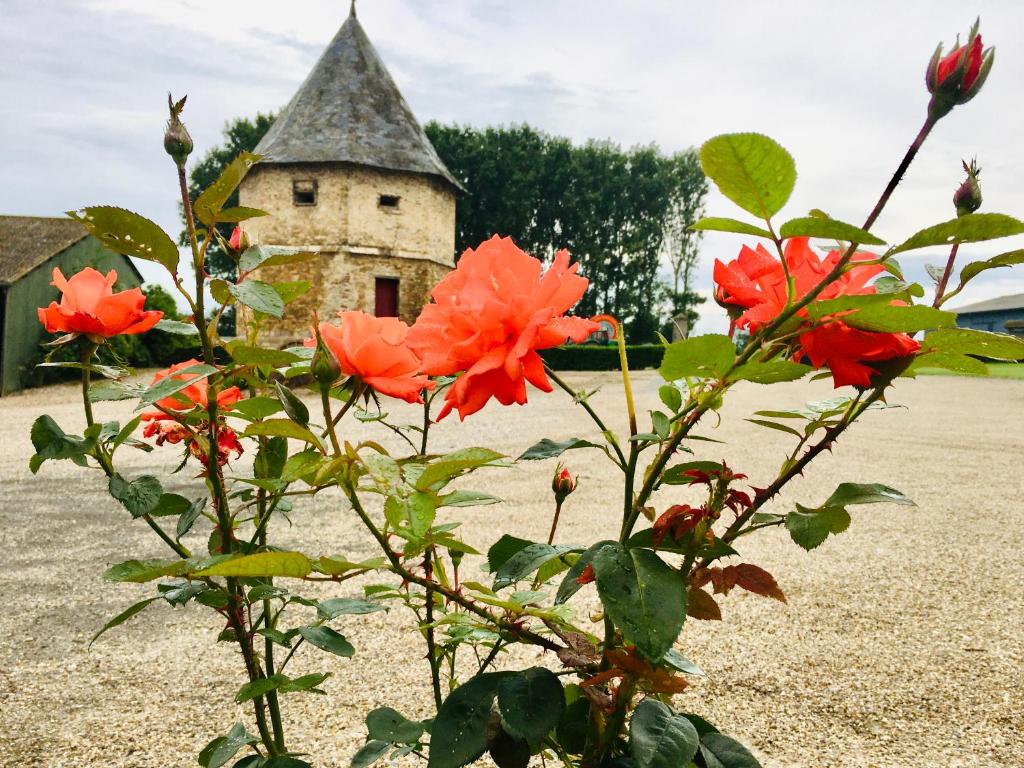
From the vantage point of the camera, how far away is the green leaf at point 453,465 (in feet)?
2.42

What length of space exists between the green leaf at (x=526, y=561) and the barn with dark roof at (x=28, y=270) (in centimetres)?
1461

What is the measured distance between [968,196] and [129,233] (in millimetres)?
908

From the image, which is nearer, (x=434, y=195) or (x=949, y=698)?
(x=949, y=698)

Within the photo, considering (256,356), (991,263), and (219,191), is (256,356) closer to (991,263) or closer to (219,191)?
(219,191)

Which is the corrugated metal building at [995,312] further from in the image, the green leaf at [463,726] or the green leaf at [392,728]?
the green leaf at [463,726]

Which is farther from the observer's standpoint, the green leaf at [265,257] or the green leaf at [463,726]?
the green leaf at [265,257]

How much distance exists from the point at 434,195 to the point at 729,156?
66.2 ft

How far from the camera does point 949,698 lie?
236 centimetres

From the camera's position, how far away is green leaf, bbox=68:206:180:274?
800 mm

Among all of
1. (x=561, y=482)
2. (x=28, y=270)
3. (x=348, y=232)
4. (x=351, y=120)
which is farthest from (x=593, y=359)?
(x=561, y=482)

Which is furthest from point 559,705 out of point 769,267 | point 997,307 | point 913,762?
point 997,307

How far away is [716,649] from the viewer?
8.90 feet

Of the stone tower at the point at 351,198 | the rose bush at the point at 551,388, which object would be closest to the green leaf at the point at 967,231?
the rose bush at the point at 551,388

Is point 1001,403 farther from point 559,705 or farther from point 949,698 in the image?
point 559,705
